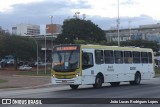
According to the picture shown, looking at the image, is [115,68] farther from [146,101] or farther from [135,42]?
[135,42]

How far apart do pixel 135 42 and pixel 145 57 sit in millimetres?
76487

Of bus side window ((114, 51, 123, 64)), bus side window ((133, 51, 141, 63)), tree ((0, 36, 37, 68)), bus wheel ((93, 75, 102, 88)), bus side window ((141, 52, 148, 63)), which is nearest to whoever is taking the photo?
bus wheel ((93, 75, 102, 88))

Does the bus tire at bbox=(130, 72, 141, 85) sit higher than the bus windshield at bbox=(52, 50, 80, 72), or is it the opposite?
the bus windshield at bbox=(52, 50, 80, 72)

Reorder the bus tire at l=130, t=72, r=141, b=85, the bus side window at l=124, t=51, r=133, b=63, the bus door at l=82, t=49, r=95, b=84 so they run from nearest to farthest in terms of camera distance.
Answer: the bus door at l=82, t=49, r=95, b=84
the bus side window at l=124, t=51, r=133, b=63
the bus tire at l=130, t=72, r=141, b=85

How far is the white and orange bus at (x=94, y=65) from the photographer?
91.2 ft

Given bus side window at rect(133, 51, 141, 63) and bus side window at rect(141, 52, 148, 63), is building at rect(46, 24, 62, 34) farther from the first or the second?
bus side window at rect(133, 51, 141, 63)

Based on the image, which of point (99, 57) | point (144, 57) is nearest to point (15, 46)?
point (144, 57)

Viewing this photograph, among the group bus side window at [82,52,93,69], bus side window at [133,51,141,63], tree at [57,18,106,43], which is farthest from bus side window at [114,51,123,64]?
tree at [57,18,106,43]

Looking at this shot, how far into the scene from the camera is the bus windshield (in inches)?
1093

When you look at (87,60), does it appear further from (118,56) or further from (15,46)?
(15,46)

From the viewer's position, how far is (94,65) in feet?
95.3

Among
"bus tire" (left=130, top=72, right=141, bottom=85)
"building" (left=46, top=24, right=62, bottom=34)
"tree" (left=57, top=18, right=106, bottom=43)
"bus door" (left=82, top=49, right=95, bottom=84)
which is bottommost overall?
"bus tire" (left=130, top=72, right=141, bottom=85)

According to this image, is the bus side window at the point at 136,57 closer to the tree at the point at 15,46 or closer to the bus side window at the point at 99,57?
the bus side window at the point at 99,57

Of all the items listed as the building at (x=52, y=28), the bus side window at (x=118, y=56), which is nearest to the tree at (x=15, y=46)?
the bus side window at (x=118, y=56)
